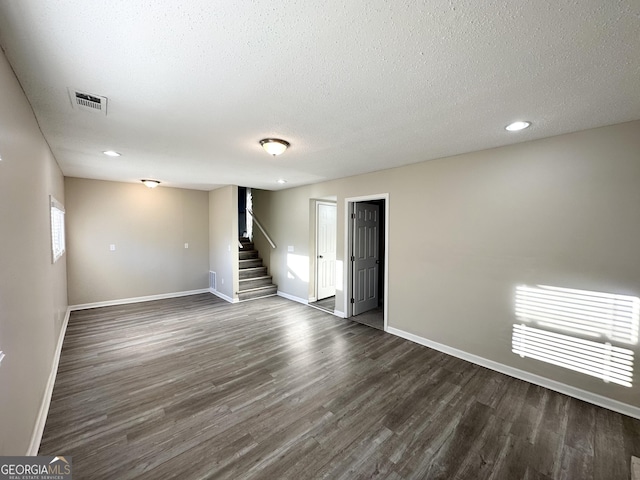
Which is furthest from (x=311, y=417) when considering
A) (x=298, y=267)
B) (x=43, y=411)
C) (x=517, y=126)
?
(x=298, y=267)

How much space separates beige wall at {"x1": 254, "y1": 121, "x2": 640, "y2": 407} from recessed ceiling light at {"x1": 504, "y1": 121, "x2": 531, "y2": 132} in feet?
1.51

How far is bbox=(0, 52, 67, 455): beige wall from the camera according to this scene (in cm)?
133

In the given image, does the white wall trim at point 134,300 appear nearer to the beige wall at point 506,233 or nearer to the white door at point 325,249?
the white door at point 325,249

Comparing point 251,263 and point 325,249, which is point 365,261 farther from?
point 251,263

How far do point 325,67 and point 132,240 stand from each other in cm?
563

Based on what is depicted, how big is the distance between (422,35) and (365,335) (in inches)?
140

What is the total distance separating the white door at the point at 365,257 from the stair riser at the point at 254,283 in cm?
246

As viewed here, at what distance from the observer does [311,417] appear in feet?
7.06

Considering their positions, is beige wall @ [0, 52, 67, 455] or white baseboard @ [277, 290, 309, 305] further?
white baseboard @ [277, 290, 309, 305]

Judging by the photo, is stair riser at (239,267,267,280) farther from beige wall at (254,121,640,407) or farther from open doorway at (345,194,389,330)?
beige wall at (254,121,640,407)

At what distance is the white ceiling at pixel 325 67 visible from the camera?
113 cm

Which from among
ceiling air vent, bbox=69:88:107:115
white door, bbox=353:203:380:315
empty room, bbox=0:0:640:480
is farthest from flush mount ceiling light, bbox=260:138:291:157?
white door, bbox=353:203:380:315

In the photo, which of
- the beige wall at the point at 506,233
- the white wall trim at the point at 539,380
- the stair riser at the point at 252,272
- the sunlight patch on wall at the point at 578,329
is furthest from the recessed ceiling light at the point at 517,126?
the stair riser at the point at 252,272

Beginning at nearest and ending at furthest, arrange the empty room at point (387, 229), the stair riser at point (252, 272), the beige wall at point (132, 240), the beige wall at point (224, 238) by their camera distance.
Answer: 1. the empty room at point (387, 229)
2. the beige wall at point (132, 240)
3. the beige wall at point (224, 238)
4. the stair riser at point (252, 272)
